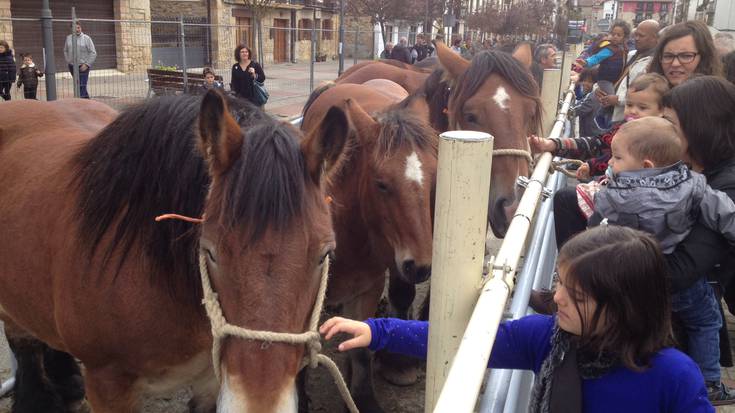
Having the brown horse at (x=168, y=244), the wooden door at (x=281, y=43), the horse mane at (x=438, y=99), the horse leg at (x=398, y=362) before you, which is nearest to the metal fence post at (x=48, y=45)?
the brown horse at (x=168, y=244)

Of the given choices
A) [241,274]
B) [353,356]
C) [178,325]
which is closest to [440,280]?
[241,274]

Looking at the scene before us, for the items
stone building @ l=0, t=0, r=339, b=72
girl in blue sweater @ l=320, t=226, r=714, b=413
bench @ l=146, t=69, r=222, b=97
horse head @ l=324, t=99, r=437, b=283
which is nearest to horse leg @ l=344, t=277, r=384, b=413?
horse head @ l=324, t=99, r=437, b=283

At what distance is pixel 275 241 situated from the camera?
165 cm

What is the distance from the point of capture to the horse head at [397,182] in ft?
9.28

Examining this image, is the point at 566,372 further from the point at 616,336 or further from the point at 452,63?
the point at 452,63

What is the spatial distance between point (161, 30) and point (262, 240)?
12427 mm

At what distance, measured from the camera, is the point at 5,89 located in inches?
388

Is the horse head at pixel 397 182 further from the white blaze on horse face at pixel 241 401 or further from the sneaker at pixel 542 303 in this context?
the white blaze on horse face at pixel 241 401

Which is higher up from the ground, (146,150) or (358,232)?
(146,150)

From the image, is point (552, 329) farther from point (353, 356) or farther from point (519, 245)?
point (353, 356)

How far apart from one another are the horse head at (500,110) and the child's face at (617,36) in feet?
15.5

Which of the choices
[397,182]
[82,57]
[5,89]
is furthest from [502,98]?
[5,89]

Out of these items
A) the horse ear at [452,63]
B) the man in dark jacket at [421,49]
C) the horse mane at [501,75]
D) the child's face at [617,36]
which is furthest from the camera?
the man in dark jacket at [421,49]

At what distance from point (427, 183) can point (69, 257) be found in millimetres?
1587
